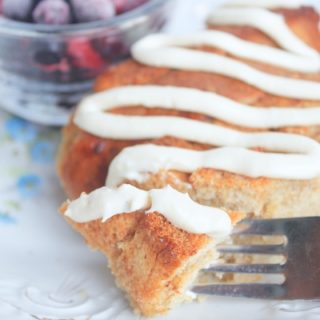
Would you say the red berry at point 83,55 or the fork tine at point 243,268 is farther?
the red berry at point 83,55

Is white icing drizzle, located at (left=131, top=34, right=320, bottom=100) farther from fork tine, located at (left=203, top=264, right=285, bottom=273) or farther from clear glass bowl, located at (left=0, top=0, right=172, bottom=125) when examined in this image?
fork tine, located at (left=203, top=264, right=285, bottom=273)

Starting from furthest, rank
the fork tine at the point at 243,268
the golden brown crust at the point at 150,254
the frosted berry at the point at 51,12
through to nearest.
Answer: the frosted berry at the point at 51,12 < the fork tine at the point at 243,268 < the golden brown crust at the point at 150,254

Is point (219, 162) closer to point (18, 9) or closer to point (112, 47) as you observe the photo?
point (112, 47)

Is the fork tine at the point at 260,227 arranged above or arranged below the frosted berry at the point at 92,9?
below

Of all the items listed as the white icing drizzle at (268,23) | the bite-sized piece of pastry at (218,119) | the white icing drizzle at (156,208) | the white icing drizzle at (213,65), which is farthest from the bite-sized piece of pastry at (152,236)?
the white icing drizzle at (268,23)

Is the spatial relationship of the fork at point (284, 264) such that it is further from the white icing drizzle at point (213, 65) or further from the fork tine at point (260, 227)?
the white icing drizzle at point (213, 65)

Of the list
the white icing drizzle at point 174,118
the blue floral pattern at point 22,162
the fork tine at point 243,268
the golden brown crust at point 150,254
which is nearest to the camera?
the golden brown crust at point 150,254

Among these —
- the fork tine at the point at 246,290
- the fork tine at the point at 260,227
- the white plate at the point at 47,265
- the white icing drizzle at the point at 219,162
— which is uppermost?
the white icing drizzle at the point at 219,162

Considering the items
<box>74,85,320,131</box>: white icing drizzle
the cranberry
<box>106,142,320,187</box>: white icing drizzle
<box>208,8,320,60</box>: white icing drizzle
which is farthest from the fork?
the cranberry

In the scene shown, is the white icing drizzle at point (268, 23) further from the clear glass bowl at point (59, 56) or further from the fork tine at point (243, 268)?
the fork tine at point (243, 268)
